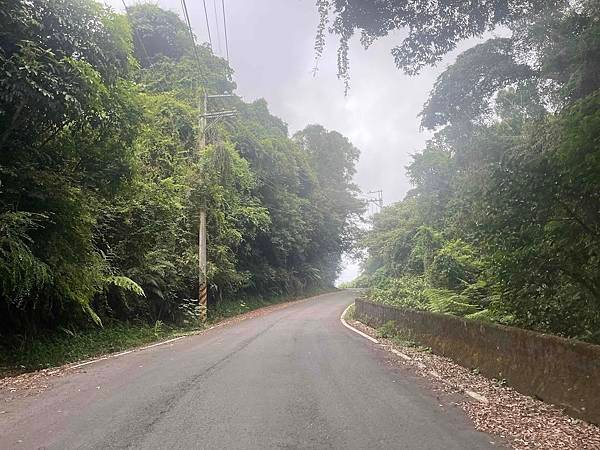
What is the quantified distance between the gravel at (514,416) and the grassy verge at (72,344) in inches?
316

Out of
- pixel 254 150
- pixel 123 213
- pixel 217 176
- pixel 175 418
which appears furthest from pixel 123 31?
pixel 254 150

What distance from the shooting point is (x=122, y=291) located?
1587 cm

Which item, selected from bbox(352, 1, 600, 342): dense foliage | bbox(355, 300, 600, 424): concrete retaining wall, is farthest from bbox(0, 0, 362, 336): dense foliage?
bbox(355, 300, 600, 424): concrete retaining wall

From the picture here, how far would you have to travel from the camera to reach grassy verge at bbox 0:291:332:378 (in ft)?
34.9

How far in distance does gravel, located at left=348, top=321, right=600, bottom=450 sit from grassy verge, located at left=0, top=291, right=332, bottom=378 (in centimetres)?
803

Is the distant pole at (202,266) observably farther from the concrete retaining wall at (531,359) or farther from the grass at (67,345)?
the concrete retaining wall at (531,359)

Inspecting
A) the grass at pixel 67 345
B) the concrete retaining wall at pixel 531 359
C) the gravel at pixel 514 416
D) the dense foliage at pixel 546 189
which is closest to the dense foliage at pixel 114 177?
the grass at pixel 67 345

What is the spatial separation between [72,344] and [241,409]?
8356 millimetres

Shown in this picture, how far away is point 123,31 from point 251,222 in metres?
19.3

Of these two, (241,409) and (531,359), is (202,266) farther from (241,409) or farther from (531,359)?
(531,359)

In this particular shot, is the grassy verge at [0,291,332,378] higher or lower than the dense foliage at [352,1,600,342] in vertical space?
lower

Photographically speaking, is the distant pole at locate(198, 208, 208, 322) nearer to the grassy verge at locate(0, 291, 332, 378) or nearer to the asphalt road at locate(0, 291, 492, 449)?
the grassy verge at locate(0, 291, 332, 378)

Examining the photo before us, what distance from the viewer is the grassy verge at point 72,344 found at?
10641 mm

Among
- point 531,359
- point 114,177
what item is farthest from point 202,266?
point 531,359
